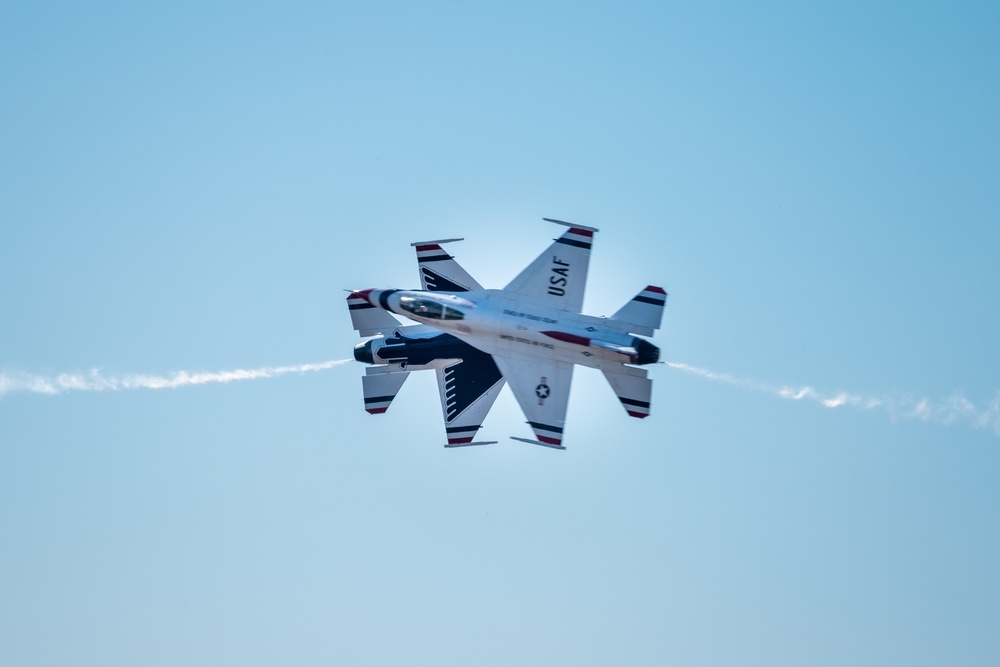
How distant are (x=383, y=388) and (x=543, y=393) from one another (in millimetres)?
9097

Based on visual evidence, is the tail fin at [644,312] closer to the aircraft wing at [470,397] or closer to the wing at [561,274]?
the wing at [561,274]

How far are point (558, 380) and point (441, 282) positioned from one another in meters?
7.73

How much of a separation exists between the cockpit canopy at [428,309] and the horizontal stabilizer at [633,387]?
7.23 metres

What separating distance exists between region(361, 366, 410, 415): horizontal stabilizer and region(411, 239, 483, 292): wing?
4.70 metres

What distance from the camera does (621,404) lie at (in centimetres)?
5925

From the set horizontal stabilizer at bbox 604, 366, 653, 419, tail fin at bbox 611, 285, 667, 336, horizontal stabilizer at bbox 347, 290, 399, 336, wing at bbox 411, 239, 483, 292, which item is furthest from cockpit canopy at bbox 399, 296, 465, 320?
horizontal stabilizer at bbox 604, 366, 653, 419

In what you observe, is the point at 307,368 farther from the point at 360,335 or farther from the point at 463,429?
the point at 463,429

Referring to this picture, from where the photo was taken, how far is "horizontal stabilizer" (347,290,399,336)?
215 ft

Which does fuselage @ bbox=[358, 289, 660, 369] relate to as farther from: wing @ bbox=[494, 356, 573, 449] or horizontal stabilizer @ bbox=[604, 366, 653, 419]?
horizontal stabilizer @ bbox=[604, 366, 653, 419]

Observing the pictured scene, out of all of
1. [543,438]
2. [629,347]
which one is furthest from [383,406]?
[629,347]

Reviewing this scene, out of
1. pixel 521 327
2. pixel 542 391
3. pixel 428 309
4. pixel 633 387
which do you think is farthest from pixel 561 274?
pixel 428 309

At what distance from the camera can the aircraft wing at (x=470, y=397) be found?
62.2m

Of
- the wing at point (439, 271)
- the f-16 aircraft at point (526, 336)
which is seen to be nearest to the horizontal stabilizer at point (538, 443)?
the f-16 aircraft at point (526, 336)

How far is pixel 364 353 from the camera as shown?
6519 cm
